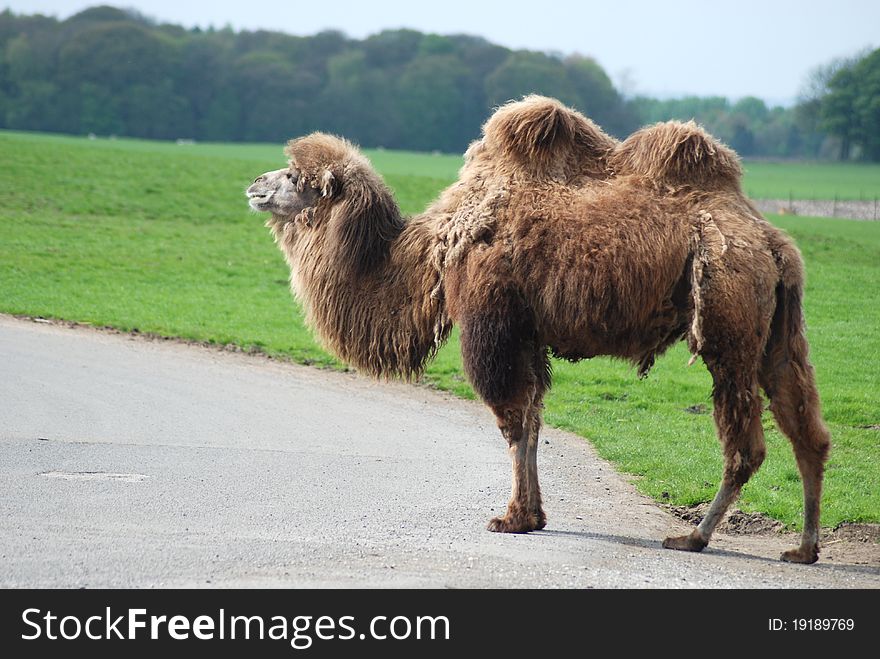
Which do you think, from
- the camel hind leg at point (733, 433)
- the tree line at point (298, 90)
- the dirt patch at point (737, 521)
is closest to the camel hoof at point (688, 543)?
the camel hind leg at point (733, 433)

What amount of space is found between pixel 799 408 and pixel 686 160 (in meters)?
1.74

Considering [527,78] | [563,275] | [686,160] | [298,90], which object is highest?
[527,78]

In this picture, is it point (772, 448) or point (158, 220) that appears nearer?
point (772, 448)

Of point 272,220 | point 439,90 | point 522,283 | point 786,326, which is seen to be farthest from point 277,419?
point 439,90

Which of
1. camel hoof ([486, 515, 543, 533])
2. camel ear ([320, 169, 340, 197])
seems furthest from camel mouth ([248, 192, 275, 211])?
camel hoof ([486, 515, 543, 533])

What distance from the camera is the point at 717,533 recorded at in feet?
26.6

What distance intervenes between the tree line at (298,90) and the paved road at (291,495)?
69182mm

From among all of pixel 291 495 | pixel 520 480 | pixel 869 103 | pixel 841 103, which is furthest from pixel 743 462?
pixel 841 103

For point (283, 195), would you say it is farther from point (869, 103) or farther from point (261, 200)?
point (869, 103)

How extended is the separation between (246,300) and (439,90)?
80.6 metres

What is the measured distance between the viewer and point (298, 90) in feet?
319

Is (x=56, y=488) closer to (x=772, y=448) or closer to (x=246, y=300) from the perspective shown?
(x=772, y=448)

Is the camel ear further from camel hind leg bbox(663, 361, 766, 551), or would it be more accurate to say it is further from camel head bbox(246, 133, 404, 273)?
camel hind leg bbox(663, 361, 766, 551)

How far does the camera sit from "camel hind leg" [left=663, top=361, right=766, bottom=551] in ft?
22.6
